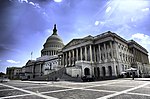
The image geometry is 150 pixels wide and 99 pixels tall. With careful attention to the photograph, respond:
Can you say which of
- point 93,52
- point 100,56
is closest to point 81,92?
point 100,56

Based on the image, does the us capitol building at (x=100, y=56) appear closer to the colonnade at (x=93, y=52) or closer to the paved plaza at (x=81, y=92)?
the colonnade at (x=93, y=52)

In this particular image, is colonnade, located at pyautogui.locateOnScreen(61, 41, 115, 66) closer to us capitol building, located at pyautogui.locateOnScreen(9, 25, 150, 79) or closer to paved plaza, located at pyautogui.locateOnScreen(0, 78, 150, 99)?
us capitol building, located at pyautogui.locateOnScreen(9, 25, 150, 79)

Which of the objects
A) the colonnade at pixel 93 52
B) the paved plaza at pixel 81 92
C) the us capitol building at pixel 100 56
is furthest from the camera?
the colonnade at pixel 93 52

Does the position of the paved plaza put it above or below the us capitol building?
below

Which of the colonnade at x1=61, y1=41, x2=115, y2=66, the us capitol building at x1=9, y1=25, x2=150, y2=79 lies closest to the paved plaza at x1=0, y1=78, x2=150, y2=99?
the us capitol building at x1=9, y1=25, x2=150, y2=79

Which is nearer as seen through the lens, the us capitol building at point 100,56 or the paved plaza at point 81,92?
the paved plaza at point 81,92

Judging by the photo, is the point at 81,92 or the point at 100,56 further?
the point at 100,56

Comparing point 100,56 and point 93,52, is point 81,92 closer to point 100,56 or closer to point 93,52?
point 100,56

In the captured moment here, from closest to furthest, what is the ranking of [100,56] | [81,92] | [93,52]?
[81,92], [100,56], [93,52]

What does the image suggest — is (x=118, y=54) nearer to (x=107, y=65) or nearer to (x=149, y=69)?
(x=107, y=65)

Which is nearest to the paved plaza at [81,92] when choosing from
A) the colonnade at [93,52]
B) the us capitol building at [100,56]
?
the us capitol building at [100,56]

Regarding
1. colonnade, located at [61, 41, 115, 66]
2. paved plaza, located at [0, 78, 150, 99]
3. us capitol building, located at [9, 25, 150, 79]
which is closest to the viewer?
paved plaza, located at [0, 78, 150, 99]

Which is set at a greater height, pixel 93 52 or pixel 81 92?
pixel 93 52

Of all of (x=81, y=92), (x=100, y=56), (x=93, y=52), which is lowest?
(x=81, y=92)
